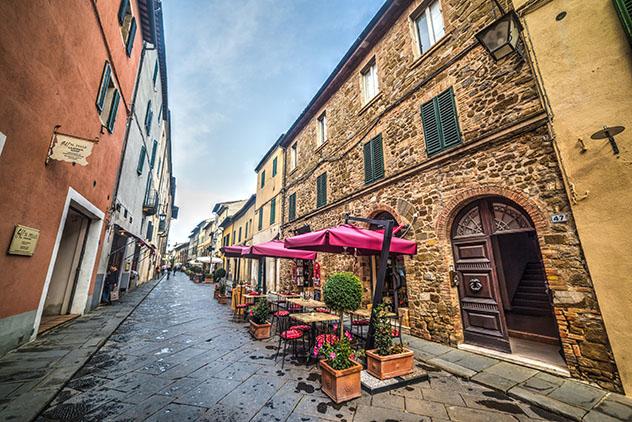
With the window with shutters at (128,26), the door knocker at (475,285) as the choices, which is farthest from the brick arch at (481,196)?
the window with shutters at (128,26)

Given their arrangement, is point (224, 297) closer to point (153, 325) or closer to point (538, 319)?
point (153, 325)

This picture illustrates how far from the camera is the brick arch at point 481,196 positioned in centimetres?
404

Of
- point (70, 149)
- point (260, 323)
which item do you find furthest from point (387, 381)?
point (70, 149)

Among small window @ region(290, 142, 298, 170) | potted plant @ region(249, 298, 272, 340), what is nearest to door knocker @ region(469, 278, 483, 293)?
potted plant @ region(249, 298, 272, 340)

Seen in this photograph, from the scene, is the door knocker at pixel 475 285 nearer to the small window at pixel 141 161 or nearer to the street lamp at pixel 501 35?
the street lamp at pixel 501 35

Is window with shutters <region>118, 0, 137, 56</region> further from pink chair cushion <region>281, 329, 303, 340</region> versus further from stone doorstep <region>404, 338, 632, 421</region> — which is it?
stone doorstep <region>404, 338, 632, 421</region>

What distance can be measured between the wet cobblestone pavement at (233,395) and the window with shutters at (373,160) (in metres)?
5.14

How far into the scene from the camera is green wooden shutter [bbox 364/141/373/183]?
7.76 m

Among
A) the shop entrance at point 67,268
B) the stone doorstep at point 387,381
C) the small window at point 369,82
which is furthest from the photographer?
the small window at point 369,82

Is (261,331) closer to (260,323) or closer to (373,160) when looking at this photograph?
(260,323)

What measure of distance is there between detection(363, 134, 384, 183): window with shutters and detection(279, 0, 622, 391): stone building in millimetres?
42

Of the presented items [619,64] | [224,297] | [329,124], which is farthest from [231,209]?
[619,64]

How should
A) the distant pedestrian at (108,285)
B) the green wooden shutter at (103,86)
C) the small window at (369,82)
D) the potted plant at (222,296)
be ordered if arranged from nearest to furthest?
1. the green wooden shutter at (103,86)
2. the small window at (369,82)
3. the distant pedestrian at (108,285)
4. the potted plant at (222,296)

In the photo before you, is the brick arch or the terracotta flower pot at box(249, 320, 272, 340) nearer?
the brick arch
